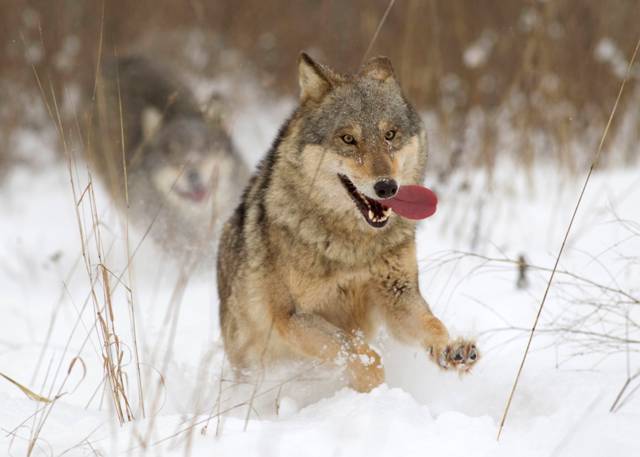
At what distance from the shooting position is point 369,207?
11.1ft

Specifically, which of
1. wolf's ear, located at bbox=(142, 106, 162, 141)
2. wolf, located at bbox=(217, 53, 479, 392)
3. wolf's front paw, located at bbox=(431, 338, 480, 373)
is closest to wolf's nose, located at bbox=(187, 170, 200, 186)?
wolf's ear, located at bbox=(142, 106, 162, 141)

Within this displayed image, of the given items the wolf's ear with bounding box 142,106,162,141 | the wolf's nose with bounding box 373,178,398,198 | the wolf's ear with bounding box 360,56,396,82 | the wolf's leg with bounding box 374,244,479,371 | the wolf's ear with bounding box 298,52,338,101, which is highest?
the wolf's ear with bounding box 142,106,162,141

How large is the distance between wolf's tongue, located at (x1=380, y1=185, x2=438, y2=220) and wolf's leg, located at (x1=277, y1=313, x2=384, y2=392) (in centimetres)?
61

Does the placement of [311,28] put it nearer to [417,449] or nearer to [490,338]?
[490,338]

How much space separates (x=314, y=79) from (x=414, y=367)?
4.85 feet

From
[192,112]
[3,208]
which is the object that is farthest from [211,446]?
[3,208]

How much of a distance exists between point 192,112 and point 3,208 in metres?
2.68

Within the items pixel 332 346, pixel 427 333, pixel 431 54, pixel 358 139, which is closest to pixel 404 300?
pixel 427 333

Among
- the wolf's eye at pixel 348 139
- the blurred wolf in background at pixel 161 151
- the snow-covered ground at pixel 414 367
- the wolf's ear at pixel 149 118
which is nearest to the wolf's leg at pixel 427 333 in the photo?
the snow-covered ground at pixel 414 367

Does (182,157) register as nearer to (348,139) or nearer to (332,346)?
(348,139)

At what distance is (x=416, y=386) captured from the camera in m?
3.61

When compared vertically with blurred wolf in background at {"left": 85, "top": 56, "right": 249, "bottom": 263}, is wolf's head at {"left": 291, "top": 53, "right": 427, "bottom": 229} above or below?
below

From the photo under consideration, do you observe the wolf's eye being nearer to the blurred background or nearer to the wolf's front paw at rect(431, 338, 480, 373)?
the wolf's front paw at rect(431, 338, 480, 373)

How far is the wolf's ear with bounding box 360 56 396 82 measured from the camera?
3.71 metres
